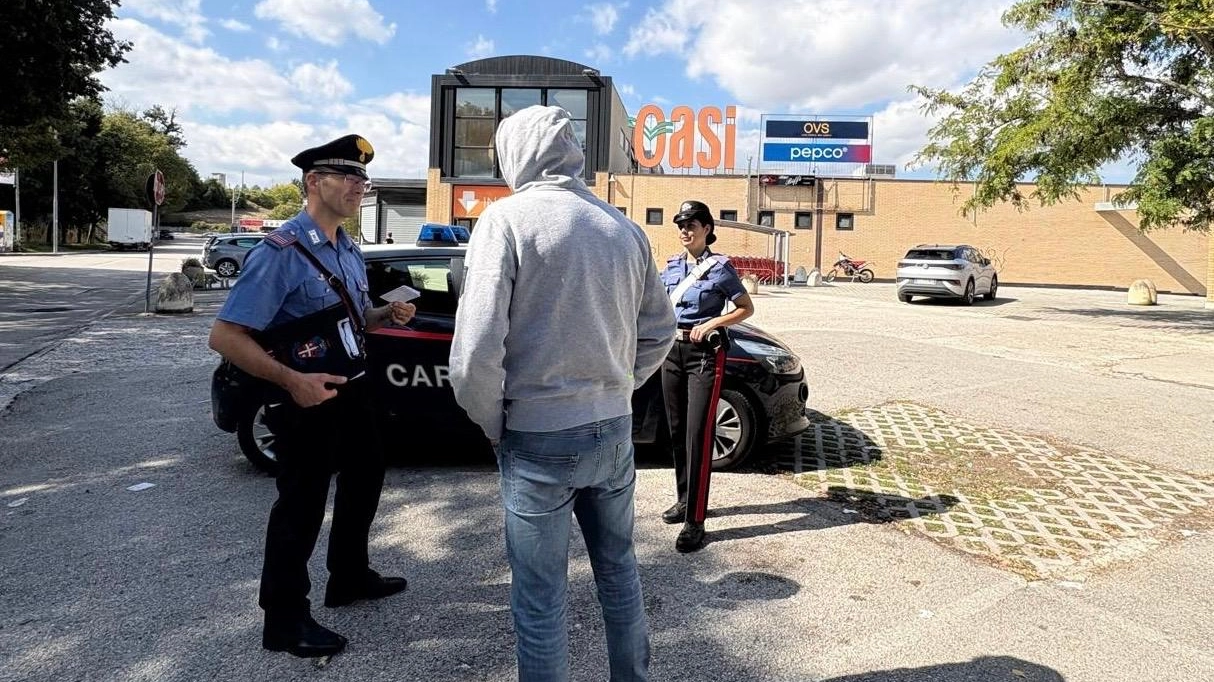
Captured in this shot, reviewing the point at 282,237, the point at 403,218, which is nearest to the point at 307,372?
the point at 282,237

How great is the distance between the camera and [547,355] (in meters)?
2.02

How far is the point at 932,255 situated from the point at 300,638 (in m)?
21.4

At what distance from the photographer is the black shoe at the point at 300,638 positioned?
9.38 ft

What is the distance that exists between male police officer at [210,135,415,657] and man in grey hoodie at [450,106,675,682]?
3.17 ft

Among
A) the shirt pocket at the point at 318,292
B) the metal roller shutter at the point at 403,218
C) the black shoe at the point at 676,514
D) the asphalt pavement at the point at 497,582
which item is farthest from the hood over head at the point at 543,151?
the metal roller shutter at the point at 403,218

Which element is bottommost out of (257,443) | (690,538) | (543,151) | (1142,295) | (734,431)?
(690,538)

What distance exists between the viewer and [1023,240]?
33.4 m

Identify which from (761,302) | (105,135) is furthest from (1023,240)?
(105,135)

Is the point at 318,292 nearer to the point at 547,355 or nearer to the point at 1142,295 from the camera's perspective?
the point at 547,355

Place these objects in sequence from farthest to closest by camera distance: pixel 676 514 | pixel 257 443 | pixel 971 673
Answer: pixel 257 443 → pixel 676 514 → pixel 971 673

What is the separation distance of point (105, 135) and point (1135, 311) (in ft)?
209

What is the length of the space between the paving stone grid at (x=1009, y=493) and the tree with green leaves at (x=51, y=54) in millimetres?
16225

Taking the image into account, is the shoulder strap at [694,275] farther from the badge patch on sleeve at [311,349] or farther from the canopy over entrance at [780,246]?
the canopy over entrance at [780,246]

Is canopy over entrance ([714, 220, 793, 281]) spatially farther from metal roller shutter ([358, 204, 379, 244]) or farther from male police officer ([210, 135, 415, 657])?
male police officer ([210, 135, 415, 657])
